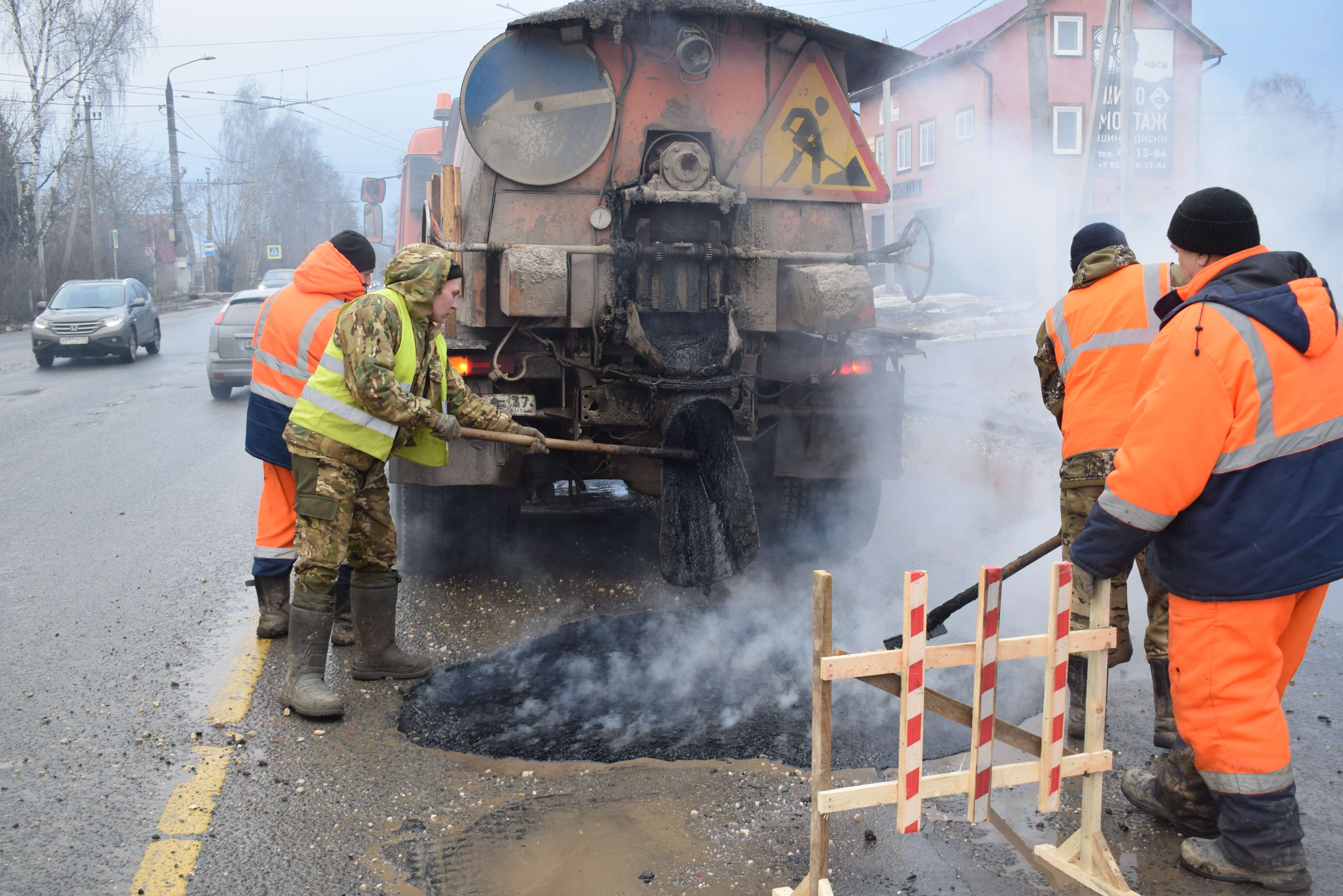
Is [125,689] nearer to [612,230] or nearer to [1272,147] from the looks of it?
[612,230]

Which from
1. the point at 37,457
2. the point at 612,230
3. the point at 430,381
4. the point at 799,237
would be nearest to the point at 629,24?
the point at 612,230

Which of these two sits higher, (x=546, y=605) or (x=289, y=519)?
(x=289, y=519)

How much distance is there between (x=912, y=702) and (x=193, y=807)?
2.18 metres

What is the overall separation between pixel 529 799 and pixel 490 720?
2.08ft

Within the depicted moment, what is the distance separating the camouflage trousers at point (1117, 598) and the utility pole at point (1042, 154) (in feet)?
34.8

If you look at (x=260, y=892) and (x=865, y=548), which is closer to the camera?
(x=260, y=892)

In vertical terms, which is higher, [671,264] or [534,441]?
[671,264]

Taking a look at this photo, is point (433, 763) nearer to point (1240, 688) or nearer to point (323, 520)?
point (323, 520)

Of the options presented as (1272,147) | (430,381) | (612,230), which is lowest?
(430,381)

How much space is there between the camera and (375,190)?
339 inches

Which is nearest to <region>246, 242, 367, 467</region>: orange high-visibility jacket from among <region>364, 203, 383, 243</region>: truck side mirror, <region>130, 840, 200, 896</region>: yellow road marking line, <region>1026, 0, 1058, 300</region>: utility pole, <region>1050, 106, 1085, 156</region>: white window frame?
<region>130, 840, 200, 896</region>: yellow road marking line

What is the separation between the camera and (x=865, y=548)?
5.83 metres

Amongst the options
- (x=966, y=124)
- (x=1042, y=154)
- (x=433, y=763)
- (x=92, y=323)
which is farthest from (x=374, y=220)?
(x=966, y=124)

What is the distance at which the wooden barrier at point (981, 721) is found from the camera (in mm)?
2383
